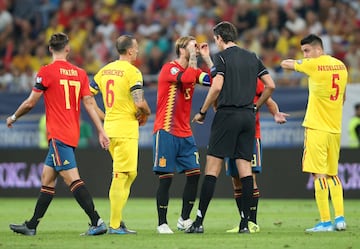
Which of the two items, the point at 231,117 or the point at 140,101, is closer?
the point at 231,117

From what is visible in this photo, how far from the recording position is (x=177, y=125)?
12.4m

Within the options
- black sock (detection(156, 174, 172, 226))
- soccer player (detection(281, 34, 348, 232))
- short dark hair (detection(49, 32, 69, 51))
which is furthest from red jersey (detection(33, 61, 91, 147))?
soccer player (detection(281, 34, 348, 232))

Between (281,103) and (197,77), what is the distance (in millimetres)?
8409

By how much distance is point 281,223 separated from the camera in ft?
45.3

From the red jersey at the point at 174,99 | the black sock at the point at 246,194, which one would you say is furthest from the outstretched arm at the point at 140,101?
the black sock at the point at 246,194

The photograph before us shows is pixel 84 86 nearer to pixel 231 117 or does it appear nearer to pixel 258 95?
pixel 231 117

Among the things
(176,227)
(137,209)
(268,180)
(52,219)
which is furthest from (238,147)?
(268,180)

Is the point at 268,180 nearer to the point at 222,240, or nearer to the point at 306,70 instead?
the point at 306,70

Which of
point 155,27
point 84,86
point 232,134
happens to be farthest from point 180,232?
point 155,27

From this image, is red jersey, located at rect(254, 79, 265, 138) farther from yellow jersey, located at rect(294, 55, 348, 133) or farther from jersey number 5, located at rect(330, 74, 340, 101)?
jersey number 5, located at rect(330, 74, 340, 101)

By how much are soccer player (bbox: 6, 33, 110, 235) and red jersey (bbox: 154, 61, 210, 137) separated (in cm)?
94

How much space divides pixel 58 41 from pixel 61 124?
105cm

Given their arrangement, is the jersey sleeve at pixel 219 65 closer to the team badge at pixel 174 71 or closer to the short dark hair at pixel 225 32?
the short dark hair at pixel 225 32

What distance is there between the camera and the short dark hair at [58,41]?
39.0 ft
